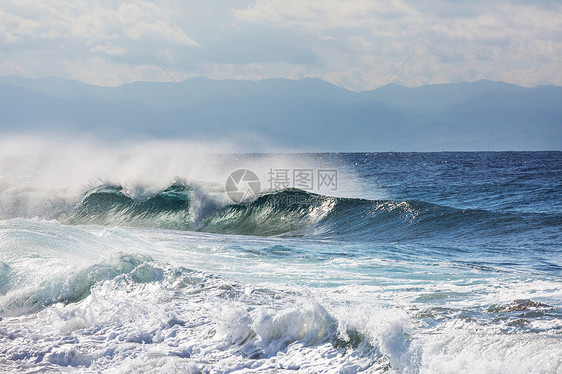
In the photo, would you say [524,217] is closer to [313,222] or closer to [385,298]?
[313,222]

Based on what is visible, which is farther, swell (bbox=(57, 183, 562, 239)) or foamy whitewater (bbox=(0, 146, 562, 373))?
swell (bbox=(57, 183, 562, 239))

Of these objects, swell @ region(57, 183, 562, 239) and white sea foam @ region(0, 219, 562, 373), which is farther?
swell @ region(57, 183, 562, 239)

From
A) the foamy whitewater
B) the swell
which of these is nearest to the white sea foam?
the foamy whitewater

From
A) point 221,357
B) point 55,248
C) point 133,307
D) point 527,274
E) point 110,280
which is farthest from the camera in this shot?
point 55,248

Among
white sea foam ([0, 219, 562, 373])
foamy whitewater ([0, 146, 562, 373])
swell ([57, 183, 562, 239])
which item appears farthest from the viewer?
swell ([57, 183, 562, 239])

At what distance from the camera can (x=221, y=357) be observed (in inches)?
200

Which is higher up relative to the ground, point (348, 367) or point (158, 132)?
point (158, 132)

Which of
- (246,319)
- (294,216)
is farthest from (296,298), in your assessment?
(294,216)

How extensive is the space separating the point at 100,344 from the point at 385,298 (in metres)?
3.48

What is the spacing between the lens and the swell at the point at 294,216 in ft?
48.4

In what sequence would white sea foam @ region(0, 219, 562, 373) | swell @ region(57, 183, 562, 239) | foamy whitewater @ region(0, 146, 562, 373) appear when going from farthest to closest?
swell @ region(57, 183, 562, 239) → foamy whitewater @ region(0, 146, 562, 373) → white sea foam @ region(0, 219, 562, 373)

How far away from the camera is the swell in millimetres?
14766

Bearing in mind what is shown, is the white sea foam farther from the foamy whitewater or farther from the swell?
the swell

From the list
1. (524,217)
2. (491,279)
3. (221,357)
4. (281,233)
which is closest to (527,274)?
(491,279)
